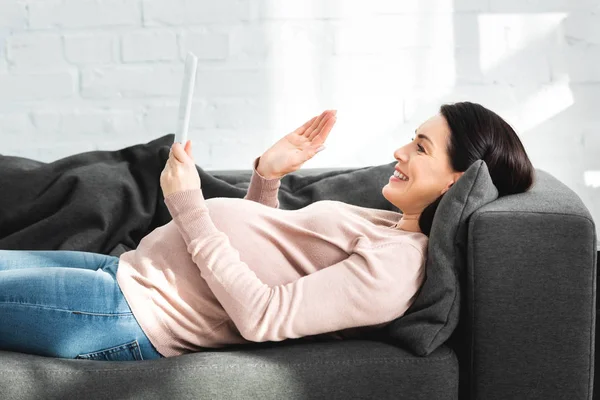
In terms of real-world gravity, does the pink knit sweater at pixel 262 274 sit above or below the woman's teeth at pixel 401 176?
below

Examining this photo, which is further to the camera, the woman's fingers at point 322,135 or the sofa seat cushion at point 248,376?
the woman's fingers at point 322,135

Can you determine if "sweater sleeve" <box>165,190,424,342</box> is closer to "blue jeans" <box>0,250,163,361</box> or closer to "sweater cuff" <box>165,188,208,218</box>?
"sweater cuff" <box>165,188,208,218</box>

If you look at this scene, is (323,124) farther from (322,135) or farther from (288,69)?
(288,69)

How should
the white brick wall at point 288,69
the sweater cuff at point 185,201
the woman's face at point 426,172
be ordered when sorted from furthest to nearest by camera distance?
the white brick wall at point 288,69, the woman's face at point 426,172, the sweater cuff at point 185,201

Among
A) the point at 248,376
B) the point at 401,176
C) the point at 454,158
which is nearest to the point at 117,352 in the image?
the point at 248,376

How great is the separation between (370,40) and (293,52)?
282 millimetres

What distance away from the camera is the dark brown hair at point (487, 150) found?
6.03ft

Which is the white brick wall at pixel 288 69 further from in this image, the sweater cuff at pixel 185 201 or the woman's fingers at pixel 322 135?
the sweater cuff at pixel 185 201

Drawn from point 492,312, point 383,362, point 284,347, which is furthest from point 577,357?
point 284,347

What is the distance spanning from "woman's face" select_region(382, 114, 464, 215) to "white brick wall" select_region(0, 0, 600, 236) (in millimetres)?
1183

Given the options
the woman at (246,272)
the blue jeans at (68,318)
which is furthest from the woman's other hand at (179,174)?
the blue jeans at (68,318)

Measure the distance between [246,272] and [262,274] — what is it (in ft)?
0.31

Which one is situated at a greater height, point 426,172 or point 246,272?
point 426,172

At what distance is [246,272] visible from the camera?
5.57 feet
